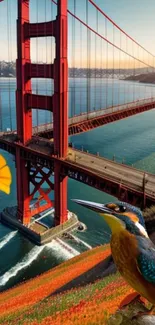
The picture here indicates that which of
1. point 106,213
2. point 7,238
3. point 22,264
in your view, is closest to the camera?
point 106,213

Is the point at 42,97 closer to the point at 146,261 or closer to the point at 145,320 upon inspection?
the point at 145,320

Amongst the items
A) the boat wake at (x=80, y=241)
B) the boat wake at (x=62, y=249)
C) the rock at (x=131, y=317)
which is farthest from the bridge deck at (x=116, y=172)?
the rock at (x=131, y=317)

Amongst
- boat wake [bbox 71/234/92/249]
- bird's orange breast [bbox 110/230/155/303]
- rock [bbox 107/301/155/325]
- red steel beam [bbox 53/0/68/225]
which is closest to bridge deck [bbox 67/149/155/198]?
red steel beam [bbox 53/0/68/225]

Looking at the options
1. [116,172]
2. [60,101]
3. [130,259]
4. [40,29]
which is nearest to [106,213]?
[130,259]

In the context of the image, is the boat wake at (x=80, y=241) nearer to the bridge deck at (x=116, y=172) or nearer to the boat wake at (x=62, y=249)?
the boat wake at (x=62, y=249)

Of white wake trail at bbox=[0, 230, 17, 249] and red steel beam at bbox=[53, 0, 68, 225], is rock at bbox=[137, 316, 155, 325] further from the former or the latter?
white wake trail at bbox=[0, 230, 17, 249]
